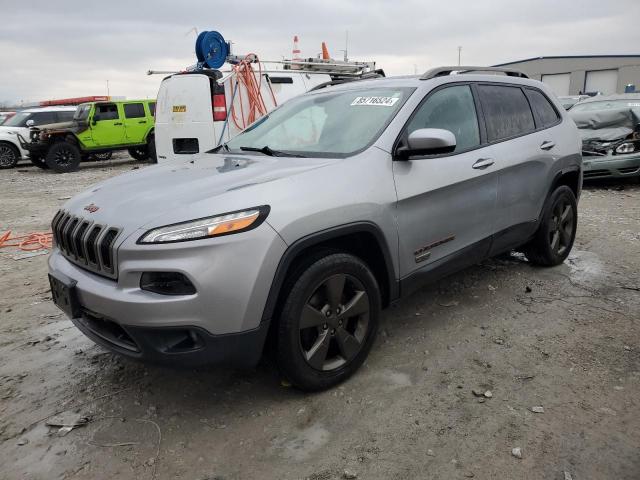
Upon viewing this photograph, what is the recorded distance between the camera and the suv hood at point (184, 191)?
232 centimetres

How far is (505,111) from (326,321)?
2.35 m

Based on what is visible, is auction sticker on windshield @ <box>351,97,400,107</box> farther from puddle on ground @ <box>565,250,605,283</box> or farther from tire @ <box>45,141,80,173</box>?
tire @ <box>45,141,80,173</box>

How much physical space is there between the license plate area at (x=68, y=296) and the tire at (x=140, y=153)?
1375cm

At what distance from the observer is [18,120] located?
50.8 feet

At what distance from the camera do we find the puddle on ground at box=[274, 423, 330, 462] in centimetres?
231

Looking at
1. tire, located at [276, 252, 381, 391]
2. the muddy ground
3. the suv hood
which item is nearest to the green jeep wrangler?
the muddy ground

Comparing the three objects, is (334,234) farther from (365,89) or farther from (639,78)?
(639,78)

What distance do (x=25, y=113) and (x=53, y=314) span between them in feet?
47.3

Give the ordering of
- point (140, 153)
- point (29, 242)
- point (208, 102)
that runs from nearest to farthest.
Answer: point (29, 242), point (208, 102), point (140, 153)

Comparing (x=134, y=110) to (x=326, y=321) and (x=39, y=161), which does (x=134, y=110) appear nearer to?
(x=39, y=161)

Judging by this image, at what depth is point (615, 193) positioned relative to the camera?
8.40 metres

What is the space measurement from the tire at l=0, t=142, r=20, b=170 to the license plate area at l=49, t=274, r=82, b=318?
15089mm

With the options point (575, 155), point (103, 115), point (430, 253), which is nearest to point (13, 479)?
point (430, 253)

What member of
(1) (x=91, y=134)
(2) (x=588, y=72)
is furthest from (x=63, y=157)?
(2) (x=588, y=72)
